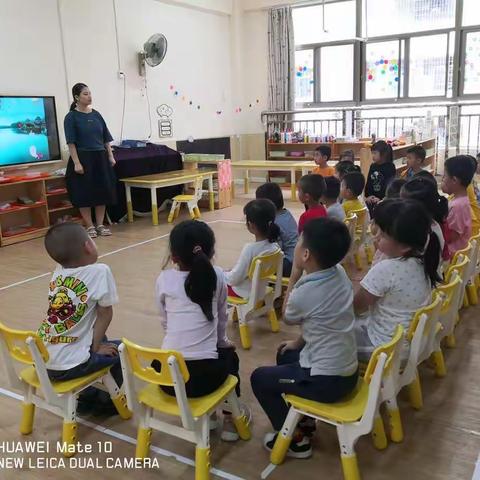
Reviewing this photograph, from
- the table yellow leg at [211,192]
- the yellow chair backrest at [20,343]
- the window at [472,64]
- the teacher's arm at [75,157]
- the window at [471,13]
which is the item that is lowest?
the table yellow leg at [211,192]

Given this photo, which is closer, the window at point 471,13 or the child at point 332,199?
the child at point 332,199

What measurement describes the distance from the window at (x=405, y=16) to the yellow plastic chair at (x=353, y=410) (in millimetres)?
8125

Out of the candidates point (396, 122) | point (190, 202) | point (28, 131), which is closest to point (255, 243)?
point (190, 202)

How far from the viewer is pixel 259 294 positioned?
8.75 ft

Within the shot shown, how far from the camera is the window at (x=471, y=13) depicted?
7.97 meters

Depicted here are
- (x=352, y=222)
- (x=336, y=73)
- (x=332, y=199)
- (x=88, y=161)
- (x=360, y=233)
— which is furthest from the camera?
(x=336, y=73)

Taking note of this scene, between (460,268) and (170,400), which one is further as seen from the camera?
(460,268)

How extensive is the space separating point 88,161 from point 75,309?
4107mm

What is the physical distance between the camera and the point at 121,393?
2068mm

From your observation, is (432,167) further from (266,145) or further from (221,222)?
(221,222)

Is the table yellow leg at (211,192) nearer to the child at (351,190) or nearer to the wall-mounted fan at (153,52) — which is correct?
the wall-mounted fan at (153,52)

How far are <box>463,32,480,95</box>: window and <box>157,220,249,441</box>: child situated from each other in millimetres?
7903

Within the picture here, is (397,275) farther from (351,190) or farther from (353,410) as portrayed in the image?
(351,190)

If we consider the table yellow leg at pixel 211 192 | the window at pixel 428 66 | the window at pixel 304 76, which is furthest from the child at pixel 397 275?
the window at pixel 304 76
